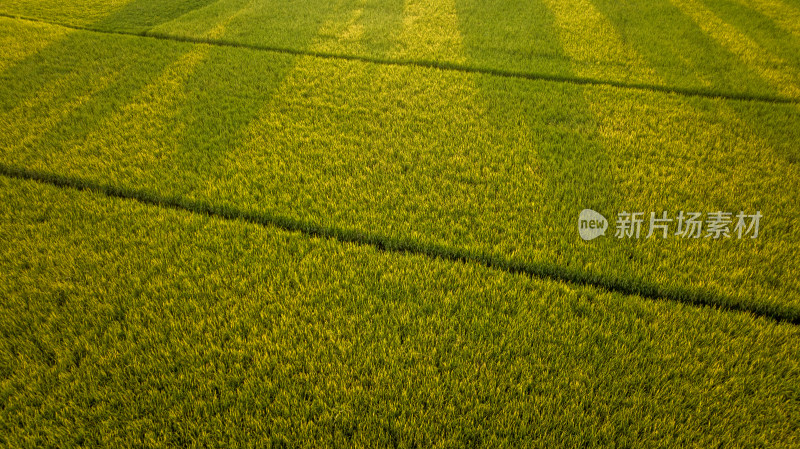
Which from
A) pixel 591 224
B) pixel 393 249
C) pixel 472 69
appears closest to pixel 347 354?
pixel 393 249

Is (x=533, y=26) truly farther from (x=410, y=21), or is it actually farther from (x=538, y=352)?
(x=538, y=352)

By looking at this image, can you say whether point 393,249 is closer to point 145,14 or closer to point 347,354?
point 347,354

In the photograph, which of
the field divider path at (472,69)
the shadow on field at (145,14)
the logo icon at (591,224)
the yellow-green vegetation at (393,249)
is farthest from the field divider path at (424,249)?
the shadow on field at (145,14)

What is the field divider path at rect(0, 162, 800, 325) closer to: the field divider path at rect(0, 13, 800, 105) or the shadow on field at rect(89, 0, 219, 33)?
the field divider path at rect(0, 13, 800, 105)

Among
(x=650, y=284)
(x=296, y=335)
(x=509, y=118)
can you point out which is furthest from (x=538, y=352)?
(x=509, y=118)

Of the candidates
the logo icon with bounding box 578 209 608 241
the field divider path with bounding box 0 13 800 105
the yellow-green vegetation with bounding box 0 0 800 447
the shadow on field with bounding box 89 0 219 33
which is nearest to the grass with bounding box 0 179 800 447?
the yellow-green vegetation with bounding box 0 0 800 447

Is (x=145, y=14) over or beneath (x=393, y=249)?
over
